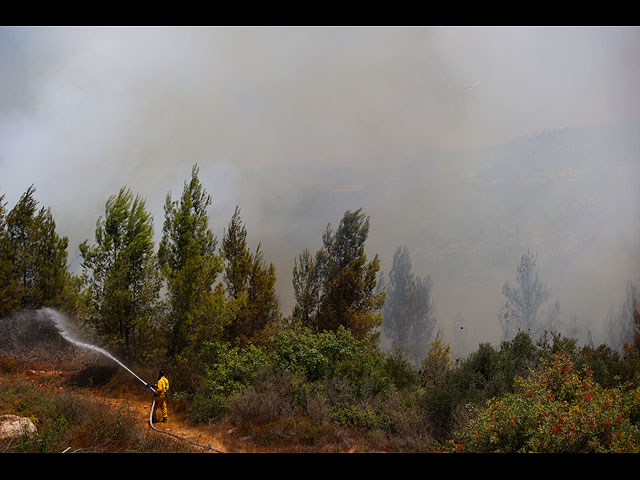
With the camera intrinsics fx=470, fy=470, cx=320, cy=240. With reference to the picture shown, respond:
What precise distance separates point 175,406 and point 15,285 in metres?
6.39

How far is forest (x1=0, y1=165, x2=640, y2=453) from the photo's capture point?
603 cm

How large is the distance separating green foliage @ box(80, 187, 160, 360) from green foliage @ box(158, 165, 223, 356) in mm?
478

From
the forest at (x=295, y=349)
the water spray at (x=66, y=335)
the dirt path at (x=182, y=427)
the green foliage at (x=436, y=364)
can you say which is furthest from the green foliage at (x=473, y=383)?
the water spray at (x=66, y=335)

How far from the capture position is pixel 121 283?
444 inches

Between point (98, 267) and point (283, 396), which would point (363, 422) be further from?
point (98, 267)

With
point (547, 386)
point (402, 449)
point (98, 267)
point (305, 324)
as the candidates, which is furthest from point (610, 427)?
point (98, 267)

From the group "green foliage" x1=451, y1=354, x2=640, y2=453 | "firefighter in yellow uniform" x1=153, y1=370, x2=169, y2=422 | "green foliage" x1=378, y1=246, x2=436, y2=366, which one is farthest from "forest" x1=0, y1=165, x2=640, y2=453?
"green foliage" x1=378, y1=246, x2=436, y2=366

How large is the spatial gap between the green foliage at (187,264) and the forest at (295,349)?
0.12 feet

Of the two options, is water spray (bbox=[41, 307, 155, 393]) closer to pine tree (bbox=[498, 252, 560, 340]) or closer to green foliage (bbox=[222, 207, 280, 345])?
green foliage (bbox=[222, 207, 280, 345])

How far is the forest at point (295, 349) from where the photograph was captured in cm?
603

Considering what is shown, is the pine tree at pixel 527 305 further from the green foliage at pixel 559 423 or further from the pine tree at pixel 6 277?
the pine tree at pixel 6 277

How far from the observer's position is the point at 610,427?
16.4 feet

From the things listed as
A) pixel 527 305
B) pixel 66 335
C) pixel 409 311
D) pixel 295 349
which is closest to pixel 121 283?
pixel 66 335
